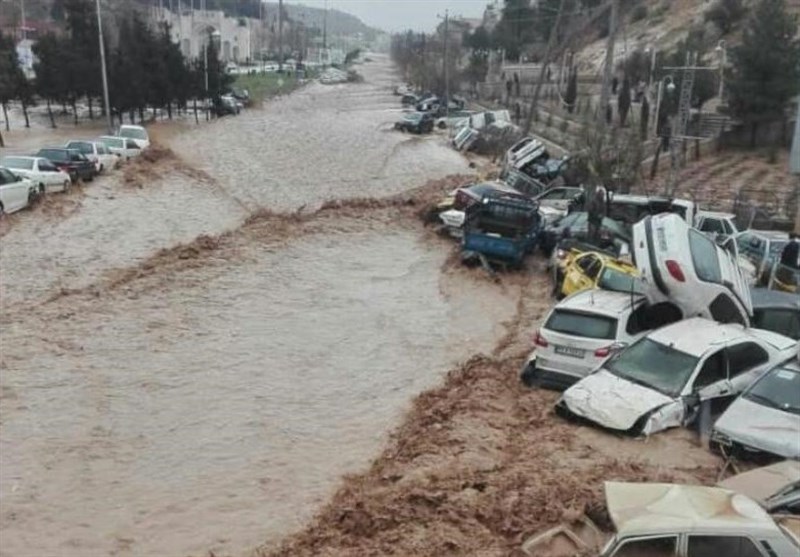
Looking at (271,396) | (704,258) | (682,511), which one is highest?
(704,258)

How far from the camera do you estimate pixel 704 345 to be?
34.7ft

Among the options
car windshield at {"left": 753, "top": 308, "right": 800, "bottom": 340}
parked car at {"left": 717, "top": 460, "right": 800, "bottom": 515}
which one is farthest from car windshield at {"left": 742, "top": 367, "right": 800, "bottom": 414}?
car windshield at {"left": 753, "top": 308, "right": 800, "bottom": 340}

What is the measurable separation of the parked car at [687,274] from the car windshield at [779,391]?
1820mm

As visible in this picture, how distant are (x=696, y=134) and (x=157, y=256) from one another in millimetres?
28132

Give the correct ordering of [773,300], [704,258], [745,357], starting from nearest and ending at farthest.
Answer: [745,357], [704,258], [773,300]

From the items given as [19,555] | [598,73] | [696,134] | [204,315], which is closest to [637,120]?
[696,134]

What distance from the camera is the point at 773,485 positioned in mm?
7773

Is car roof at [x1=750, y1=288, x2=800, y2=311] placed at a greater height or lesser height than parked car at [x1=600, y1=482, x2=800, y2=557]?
lesser

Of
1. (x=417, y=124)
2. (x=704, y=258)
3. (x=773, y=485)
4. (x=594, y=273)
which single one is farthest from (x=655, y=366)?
(x=417, y=124)

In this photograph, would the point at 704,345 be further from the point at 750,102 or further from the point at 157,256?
the point at 750,102

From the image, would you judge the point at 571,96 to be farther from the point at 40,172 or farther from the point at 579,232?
the point at 40,172

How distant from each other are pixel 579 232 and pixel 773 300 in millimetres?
7198

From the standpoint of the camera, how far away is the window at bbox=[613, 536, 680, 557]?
607 cm

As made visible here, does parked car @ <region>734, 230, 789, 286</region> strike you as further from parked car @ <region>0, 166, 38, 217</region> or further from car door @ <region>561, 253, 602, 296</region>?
parked car @ <region>0, 166, 38, 217</region>
